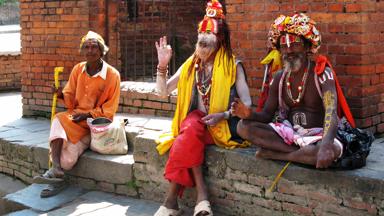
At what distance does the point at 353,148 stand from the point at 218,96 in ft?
4.14

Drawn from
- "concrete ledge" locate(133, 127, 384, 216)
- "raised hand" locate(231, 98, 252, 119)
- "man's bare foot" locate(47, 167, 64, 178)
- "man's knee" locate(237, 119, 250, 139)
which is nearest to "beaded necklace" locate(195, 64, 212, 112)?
"concrete ledge" locate(133, 127, 384, 216)

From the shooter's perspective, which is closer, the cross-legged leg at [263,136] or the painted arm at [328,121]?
the painted arm at [328,121]

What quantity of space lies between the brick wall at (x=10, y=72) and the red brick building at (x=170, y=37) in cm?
435

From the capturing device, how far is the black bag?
13.7 feet

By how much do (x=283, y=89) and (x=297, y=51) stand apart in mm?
357

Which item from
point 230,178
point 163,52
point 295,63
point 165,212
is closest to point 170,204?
point 165,212

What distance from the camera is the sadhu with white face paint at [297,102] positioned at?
Answer: 167 inches

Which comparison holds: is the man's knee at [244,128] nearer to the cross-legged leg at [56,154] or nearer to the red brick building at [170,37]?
the red brick building at [170,37]

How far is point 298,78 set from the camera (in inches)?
177

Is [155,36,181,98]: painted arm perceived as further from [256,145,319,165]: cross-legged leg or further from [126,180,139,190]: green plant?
[256,145,319,165]: cross-legged leg

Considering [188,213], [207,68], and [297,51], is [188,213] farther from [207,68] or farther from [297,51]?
[297,51]

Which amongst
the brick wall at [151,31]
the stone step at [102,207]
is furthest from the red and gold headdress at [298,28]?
the brick wall at [151,31]

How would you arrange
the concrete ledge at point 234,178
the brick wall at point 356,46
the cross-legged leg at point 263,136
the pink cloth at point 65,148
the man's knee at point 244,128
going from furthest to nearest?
the pink cloth at point 65,148, the brick wall at point 356,46, the man's knee at point 244,128, the cross-legged leg at point 263,136, the concrete ledge at point 234,178

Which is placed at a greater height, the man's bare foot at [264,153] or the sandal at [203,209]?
the man's bare foot at [264,153]
